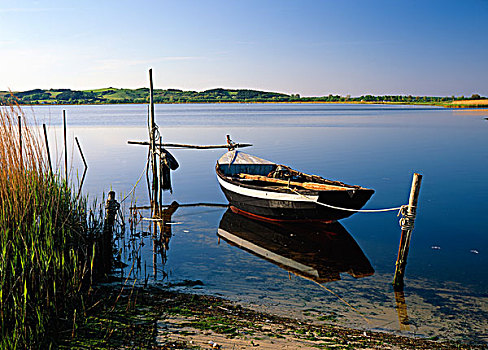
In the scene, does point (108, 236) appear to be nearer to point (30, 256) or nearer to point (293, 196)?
point (30, 256)

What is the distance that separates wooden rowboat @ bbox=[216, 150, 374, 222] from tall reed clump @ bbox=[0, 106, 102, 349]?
6504 millimetres

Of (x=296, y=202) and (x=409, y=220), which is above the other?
(x=409, y=220)

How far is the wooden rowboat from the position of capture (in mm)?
12031

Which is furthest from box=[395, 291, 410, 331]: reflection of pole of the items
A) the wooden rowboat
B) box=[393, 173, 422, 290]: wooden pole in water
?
the wooden rowboat

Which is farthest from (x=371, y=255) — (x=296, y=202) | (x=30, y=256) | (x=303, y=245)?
(x=30, y=256)

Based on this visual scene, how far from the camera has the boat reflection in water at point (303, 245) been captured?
10156 mm

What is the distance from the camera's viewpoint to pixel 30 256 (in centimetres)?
633

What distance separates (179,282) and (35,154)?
3743 mm

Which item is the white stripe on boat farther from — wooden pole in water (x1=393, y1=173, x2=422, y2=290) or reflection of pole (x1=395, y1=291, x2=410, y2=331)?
reflection of pole (x1=395, y1=291, x2=410, y2=331)

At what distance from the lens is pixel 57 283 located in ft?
21.2

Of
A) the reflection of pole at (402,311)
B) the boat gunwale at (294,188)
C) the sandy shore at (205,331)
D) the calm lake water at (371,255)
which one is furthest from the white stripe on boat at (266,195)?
the sandy shore at (205,331)

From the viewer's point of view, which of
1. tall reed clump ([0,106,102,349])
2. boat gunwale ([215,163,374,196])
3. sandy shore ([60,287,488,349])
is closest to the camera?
tall reed clump ([0,106,102,349])

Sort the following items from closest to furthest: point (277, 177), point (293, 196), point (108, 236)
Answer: point (108, 236) → point (293, 196) → point (277, 177)

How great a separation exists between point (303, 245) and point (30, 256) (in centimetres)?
736
